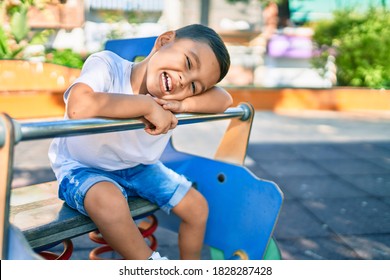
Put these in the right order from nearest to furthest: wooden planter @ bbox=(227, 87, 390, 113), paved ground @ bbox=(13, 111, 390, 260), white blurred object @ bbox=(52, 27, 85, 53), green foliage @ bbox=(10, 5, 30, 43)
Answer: paved ground @ bbox=(13, 111, 390, 260) < green foliage @ bbox=(10, 5, 30, 43) < wooden planter @ bbox=(227, 87, 390, 113) < white blurred object @ bbox=(52, 27, 85, 53)

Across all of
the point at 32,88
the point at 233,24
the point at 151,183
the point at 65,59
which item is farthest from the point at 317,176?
the point at 233,24

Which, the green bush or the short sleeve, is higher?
the short sleeve

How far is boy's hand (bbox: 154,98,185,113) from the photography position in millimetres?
1295

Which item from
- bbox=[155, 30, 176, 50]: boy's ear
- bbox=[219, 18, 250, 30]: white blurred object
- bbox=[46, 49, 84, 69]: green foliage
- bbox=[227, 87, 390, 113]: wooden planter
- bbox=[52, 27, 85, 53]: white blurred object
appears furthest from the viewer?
bbox=[219, 18, 250, 30]: white blurred object

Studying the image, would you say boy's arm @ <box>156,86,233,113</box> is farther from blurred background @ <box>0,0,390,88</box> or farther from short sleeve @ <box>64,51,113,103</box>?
blurred background @ <box>0,0,390,88</box>

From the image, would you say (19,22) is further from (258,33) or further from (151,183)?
(258,33)

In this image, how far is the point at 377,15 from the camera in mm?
8789

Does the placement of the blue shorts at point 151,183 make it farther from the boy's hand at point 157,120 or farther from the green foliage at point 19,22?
the green foliage at point 19,22

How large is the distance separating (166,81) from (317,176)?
2593 millimetres

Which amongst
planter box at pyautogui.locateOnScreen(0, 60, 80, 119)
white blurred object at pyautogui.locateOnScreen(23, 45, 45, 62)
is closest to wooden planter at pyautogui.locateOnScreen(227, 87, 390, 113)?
planter box at pyautogui.locateOnScreen(0, 60, 80, 119)

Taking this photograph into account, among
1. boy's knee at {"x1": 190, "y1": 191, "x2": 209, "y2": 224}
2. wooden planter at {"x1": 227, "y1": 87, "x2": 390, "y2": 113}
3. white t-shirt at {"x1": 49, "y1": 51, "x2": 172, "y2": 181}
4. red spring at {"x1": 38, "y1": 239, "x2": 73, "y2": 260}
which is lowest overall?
wooden planter at {"x1": 227, "y1": 87, "x2": 390, "y2": 113}

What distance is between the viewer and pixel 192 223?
5.15ft
